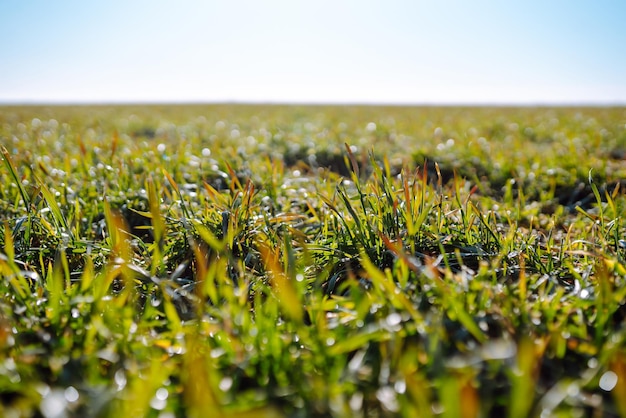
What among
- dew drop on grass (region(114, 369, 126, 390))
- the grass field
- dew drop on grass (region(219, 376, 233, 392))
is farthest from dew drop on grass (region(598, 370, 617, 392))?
dew drop on grass (region(114, 369, 126, 390))

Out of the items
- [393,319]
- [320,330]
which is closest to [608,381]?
[393,319]

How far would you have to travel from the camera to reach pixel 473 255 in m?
1.69

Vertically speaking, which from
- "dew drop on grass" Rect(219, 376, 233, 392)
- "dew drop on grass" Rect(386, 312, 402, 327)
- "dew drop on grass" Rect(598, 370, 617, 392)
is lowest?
"dew drop on grass" Rect(219, 376, 233, 392)

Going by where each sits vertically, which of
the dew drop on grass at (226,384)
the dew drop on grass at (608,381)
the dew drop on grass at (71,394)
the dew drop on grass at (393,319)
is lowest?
the dew drop on grass at (226,384)

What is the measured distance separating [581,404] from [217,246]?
101cm

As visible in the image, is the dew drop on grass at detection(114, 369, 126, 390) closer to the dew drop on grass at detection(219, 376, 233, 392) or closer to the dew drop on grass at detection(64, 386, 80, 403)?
the dew drop on grass at detection(64, 386, 80, 403)

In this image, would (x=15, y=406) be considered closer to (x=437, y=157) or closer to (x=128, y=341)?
(x=128, y=341)

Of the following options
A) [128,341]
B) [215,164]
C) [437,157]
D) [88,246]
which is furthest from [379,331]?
[437,157]

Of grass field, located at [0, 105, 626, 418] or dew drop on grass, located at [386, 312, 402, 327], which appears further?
dew drop on grass, located at [386, 312, 402, 327]

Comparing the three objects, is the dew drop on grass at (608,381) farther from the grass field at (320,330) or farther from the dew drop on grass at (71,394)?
the dew drop on grass at (71,394)

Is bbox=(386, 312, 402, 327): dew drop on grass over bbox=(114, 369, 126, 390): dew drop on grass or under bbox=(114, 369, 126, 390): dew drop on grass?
over

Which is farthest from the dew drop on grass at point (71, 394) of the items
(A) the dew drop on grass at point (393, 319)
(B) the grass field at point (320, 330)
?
(A) the dew drop on grass at point (393, 319)

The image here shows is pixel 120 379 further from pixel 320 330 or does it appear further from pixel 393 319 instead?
pixel 393 319

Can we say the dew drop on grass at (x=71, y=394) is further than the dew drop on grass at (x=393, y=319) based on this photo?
No
